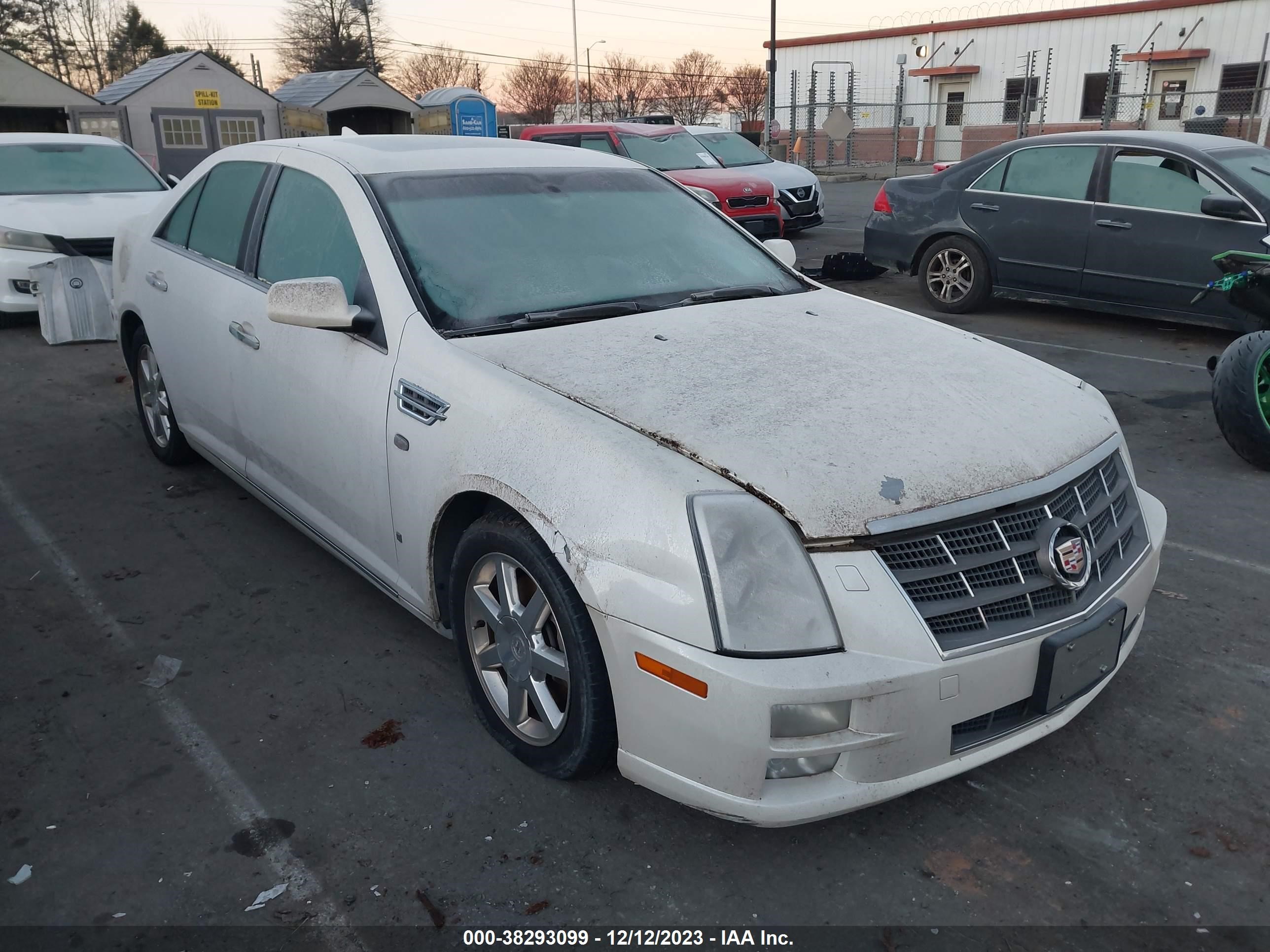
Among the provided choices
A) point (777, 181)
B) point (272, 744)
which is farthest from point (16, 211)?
point (777, 181)

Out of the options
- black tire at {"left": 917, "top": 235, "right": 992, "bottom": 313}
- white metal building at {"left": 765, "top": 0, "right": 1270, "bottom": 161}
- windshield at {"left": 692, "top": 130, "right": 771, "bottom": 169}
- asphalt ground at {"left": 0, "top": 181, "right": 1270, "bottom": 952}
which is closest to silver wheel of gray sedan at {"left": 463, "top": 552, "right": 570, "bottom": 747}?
asphalt ground at {"left": 0, "top": 181, "right": 1270, "bottom": 952}

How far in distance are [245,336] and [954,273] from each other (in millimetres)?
7023

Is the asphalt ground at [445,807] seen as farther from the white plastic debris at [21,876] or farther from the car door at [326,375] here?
the car door at [326,375]

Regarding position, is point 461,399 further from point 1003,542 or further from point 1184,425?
point 1184,425

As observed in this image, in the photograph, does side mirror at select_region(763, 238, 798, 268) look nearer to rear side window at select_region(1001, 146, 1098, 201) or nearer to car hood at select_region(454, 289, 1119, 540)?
car hood at select_region(454, 289, 1119, 540)

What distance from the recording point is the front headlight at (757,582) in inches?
84.8

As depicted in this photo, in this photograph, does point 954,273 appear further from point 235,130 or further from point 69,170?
point 235,130

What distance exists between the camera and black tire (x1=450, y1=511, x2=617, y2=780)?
2408 millimetres

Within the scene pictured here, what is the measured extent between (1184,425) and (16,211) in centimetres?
899

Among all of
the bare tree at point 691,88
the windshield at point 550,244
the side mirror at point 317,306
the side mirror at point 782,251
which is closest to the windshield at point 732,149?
the side mirror at point 782,251

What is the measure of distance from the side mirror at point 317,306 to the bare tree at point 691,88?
59.1 meters

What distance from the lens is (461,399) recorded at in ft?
9.10

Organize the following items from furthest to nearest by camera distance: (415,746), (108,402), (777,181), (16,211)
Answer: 1. (777,181)
2. (16,211)
3. (108,402)
4. (415,746)

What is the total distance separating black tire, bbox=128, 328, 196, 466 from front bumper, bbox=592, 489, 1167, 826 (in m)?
3.47
